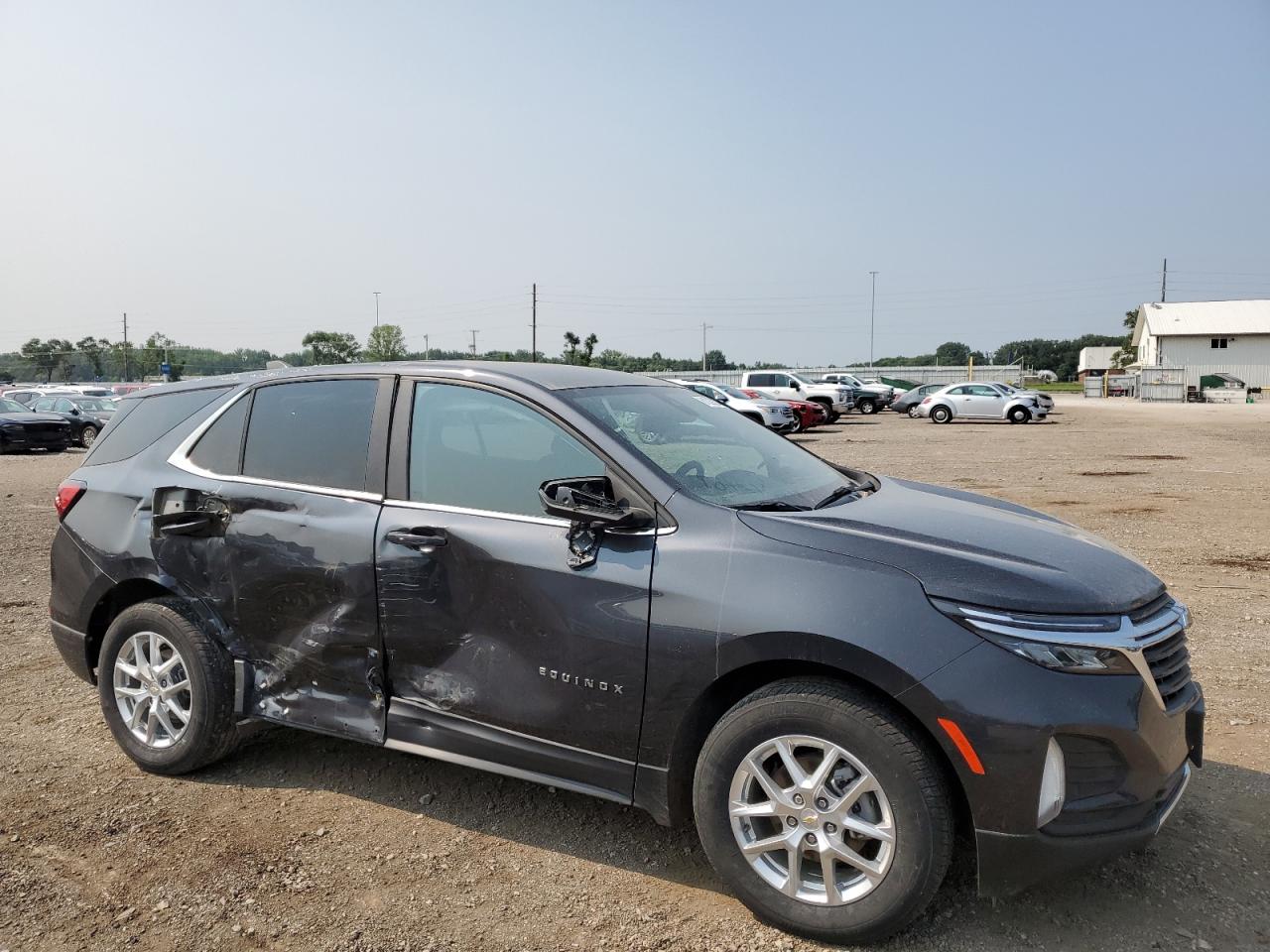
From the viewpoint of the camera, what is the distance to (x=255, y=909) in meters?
3.09

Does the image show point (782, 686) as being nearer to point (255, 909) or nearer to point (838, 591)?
point (838, 591)

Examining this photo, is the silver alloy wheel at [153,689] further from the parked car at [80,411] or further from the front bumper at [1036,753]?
the parked car at [80,411]

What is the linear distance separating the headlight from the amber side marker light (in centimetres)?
26

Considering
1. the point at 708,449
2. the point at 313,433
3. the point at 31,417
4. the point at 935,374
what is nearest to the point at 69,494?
the point at 313,433

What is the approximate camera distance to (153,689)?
4047 mm

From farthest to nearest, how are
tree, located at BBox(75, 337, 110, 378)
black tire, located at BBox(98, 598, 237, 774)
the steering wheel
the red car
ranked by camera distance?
tree, located at BBox(75, 337, 110, 378), the red car, black tire, located at BBox(98, 598, 237, 774), the steering wheel

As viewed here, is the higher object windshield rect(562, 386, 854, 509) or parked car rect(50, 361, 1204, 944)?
windshield rect(562, 386, 854, 509)

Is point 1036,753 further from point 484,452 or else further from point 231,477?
point 231,477

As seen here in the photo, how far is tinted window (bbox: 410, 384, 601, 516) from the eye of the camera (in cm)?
338

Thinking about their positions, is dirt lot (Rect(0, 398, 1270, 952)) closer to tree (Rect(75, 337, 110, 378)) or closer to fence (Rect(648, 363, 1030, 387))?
fence (Rect(648, 363, 1030, 387))

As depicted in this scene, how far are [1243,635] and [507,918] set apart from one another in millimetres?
4989

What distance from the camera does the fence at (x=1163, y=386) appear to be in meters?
57.0

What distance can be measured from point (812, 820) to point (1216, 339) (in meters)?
82.7

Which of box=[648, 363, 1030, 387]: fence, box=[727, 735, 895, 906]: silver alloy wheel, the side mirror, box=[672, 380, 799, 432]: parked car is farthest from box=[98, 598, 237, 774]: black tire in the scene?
box=[648, 363, 1030, 387]: fence
